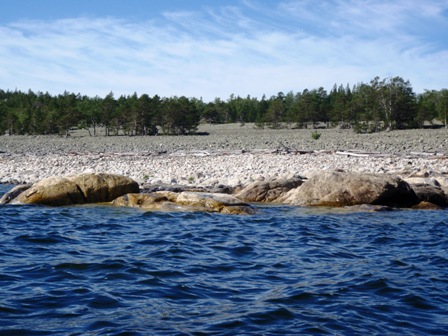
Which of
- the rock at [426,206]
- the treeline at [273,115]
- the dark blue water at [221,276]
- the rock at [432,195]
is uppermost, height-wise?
the treeline at [273,115]

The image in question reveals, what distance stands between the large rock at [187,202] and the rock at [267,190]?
90.9 inches

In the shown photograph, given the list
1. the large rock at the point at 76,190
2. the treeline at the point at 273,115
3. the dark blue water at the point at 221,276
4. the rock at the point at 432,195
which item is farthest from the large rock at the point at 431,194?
the treeline at the point at 273,115

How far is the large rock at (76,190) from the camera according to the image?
14.3 metres

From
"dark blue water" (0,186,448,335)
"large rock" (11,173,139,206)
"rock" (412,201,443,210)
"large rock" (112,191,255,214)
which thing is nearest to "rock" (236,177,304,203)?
"large rock" (112,191,255,214)

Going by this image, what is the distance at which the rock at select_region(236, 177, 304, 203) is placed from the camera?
15.7 meters

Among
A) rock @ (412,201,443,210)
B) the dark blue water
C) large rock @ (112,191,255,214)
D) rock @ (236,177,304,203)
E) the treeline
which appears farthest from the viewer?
the treeline

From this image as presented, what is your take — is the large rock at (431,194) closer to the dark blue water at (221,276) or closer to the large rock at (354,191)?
the large rock at (354,191)

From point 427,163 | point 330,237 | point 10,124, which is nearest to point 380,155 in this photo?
point 427,163

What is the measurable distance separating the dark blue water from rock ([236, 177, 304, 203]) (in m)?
3.84

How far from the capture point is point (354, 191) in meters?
14.2

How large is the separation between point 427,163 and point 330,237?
1414cm

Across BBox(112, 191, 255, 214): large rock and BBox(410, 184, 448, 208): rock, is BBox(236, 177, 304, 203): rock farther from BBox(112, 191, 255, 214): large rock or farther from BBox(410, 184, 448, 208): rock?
BBox(410, 184, 448, 208): rock

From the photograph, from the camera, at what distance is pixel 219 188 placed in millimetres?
17141

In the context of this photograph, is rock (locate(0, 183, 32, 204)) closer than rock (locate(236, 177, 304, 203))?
Yes
